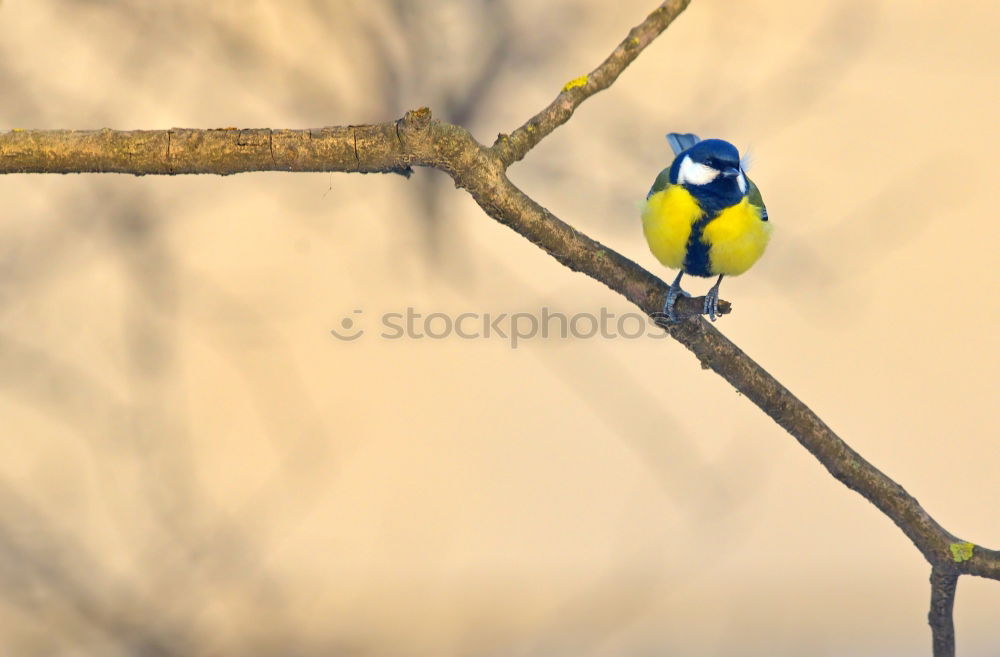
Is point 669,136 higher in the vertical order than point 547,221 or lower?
higher

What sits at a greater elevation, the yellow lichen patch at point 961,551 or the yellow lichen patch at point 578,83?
the yellow lichen patch at point 578,83

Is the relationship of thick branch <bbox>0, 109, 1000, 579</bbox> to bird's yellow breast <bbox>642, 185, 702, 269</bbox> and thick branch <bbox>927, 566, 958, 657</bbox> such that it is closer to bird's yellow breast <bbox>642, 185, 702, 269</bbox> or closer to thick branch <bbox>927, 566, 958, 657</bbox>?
bird's yellow breast <bbox>642, 185, 702, 269</bbox>

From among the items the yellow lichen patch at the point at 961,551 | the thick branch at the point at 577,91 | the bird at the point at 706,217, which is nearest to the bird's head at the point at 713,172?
the bird at the point at 706,217

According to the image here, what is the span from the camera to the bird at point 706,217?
2.80ft

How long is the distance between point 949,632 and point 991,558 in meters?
0.09

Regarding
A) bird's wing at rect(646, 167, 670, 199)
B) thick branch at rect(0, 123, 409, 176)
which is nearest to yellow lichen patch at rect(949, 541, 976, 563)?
bird's wing at rect(646, 167, 670, 199)

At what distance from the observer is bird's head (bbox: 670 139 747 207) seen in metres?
0.84

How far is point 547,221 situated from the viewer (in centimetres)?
62

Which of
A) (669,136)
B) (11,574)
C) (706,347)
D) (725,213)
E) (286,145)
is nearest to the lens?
(286,145)

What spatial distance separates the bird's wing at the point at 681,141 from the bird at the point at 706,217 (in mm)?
60

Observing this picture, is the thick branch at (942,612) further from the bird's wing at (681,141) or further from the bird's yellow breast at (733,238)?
the bird's wing at (681,141)

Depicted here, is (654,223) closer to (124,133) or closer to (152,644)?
(124,133)

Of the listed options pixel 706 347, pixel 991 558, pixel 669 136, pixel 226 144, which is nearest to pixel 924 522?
pixel 991 558

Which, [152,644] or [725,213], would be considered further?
[152,644]
